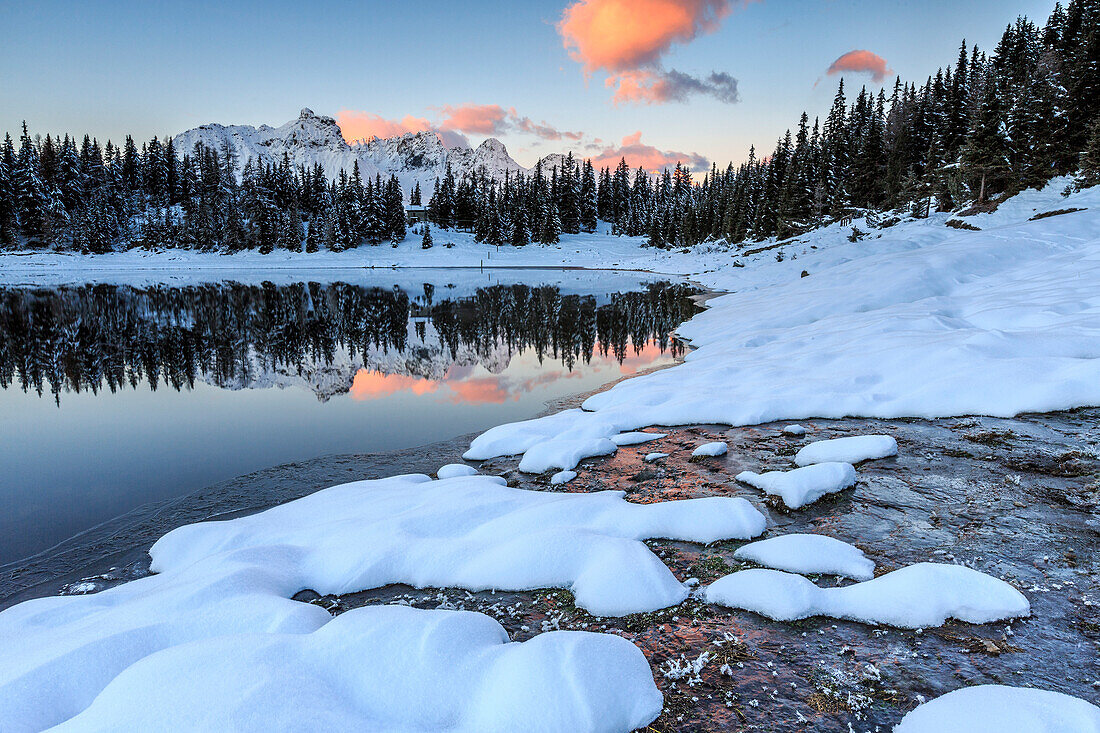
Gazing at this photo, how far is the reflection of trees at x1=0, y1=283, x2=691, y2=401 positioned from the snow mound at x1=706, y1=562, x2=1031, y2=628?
12.5 metres

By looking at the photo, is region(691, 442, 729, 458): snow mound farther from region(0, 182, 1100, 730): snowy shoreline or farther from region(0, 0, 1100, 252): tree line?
region(0, 0, 1100, 252): tree line

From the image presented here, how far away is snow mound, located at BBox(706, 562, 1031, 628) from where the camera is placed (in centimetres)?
317

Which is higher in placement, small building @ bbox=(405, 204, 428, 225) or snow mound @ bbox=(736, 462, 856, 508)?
small building @ bbox=(405, 204, 428, 225)

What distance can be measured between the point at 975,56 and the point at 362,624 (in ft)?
275

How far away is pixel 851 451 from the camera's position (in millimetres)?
5984

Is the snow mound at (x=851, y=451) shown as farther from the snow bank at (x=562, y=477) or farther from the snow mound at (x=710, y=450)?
the snow bank at (x=562, y=477)

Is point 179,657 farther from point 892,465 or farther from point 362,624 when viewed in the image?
point 892,465

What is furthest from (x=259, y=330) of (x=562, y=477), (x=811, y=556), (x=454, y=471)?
(x=811, y=556)

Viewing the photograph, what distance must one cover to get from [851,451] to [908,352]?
11.6ft

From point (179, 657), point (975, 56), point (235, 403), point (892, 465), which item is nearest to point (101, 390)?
point (235, 403)

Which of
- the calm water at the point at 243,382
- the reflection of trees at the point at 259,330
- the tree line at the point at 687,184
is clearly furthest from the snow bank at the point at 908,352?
the tree line at the point at 687,184

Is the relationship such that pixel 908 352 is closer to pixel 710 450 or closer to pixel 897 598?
pixel 710 450

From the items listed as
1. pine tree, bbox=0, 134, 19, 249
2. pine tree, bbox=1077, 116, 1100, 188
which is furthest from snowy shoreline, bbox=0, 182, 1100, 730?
pine tree, bbox=0, 134, 19, 249

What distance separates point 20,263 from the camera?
65000mm
